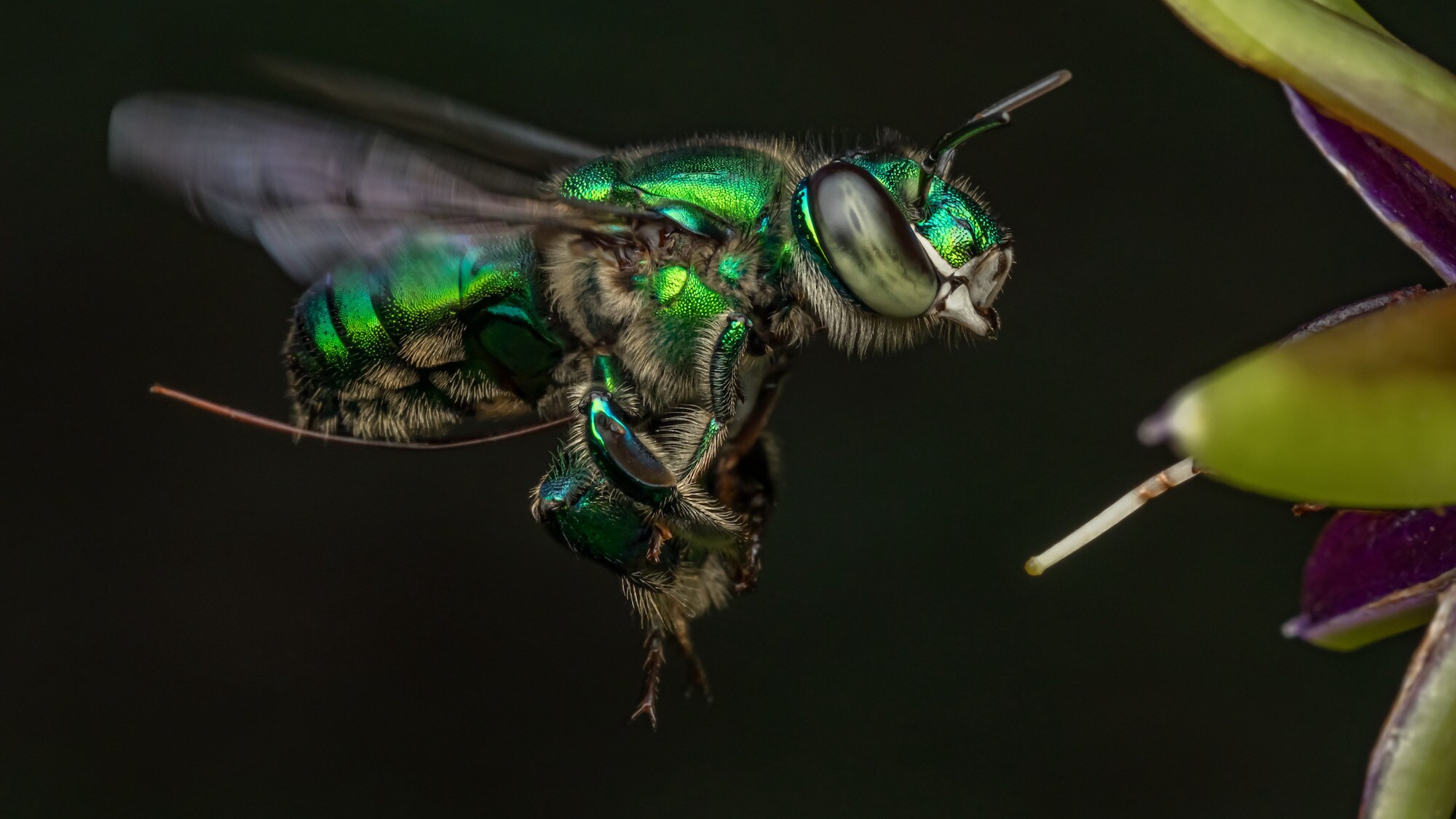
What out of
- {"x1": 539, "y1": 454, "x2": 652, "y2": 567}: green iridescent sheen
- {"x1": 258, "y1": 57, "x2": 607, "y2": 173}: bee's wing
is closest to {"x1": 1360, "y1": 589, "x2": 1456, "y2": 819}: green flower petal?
{"x1": 539, "y1": 454, "x2": 652, "y2": 567}: green iridescent sheen

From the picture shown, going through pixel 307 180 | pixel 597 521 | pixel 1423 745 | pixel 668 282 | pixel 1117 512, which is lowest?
pixel 1423 745

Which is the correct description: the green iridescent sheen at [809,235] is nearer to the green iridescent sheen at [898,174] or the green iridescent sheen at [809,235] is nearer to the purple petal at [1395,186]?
the green iridescent sheen at [898,174]

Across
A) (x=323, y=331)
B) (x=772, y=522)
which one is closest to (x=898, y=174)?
(x=323, y=331)

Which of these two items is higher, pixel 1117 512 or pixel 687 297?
pixel 687 297

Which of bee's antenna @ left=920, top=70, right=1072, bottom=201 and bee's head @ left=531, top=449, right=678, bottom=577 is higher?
bee's antenna @ left=920, top=70, right=1072, bottom=201

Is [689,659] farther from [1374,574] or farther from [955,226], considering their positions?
[1374,574]

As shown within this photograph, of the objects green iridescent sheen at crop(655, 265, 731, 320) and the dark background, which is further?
the dark background


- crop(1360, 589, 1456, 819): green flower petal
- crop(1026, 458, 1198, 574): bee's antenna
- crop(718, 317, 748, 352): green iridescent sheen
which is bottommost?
crop(1360, 589, 1456, 819): green flower petal

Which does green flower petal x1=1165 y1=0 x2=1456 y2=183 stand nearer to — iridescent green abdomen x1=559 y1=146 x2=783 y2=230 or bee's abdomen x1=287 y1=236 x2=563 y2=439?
iridescent green abdomen x1=559 y1=146 x2=783 y2=230
